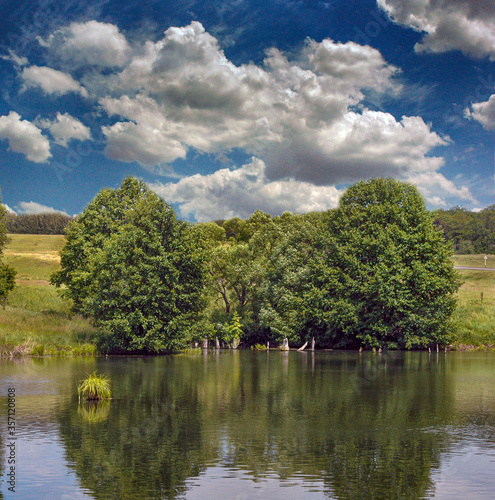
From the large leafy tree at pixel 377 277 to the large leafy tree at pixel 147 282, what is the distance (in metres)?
15.8

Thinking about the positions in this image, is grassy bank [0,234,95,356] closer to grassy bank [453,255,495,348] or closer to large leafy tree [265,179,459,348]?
large leafy tree [265,179,459,348]

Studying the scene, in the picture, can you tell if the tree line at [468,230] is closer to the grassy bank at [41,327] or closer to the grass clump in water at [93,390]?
the grassy bank at [41,327]

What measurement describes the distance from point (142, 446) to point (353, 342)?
5654 cm

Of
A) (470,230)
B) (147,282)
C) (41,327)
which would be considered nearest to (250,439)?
(147,282)

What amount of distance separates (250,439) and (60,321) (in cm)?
4871

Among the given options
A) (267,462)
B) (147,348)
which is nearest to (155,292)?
(147,348)

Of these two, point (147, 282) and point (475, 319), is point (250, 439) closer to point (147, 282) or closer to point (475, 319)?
point (147, 282)

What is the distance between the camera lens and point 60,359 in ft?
164

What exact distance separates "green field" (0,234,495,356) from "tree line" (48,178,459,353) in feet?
9.02

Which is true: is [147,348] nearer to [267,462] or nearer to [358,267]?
[358,267]

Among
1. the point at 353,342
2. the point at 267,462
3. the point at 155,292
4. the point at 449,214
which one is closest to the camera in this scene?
the point at 267,462

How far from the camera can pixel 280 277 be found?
75438 millimetres

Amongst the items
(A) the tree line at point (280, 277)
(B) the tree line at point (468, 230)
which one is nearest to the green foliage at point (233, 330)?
(A) the tree line at point (280, 277)

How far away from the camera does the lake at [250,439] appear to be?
13.4m
